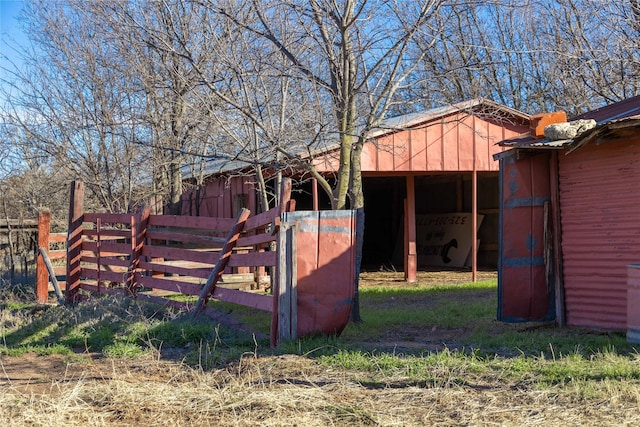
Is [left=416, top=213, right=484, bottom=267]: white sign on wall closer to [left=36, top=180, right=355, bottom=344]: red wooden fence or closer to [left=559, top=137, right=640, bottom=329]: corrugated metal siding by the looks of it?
[left=36, top=180, right=355, bottom=344]: red wooden fence

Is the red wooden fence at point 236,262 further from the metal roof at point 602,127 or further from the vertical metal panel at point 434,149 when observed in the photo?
the vertical metal panel at point 434,149

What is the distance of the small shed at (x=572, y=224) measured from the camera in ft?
27.2

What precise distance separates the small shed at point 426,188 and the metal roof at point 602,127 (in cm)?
184

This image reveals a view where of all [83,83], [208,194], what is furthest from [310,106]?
[208,194]

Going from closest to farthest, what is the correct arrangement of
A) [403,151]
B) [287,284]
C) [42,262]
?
[287,284] → [42,262] → [403,151]

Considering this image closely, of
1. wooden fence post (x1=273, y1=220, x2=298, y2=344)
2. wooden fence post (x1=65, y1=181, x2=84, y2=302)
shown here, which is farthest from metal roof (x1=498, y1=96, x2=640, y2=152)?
wooden fence post (x1=65, y1=181, x2=84, y2=302)

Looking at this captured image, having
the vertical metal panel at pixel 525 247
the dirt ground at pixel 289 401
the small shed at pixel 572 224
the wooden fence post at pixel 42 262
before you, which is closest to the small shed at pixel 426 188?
the vertical metal panel at pixel 525 247

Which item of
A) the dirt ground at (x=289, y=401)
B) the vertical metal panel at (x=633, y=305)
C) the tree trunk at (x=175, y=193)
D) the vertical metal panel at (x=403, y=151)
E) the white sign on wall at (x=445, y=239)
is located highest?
the vertical metal panel at (x=403, y=151)

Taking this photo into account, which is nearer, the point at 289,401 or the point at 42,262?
the point at 289,401

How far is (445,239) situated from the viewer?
68.6ft

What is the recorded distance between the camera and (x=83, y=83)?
14.9 metres

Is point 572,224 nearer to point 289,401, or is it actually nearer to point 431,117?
point 289,401

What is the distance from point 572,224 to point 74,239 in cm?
807

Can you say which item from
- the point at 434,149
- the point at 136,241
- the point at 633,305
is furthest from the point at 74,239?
the point at 633,305
